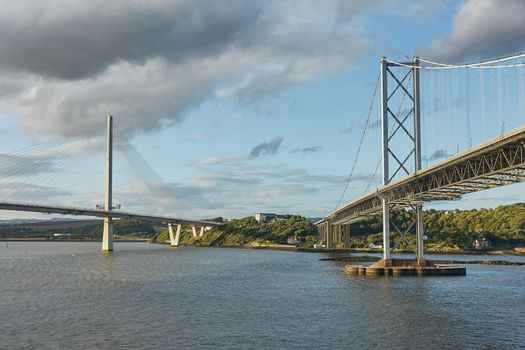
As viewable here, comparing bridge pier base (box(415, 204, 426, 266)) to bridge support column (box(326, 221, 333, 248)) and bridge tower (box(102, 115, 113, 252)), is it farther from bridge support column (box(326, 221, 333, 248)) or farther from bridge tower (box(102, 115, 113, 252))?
bridge support column (box(326, 221, 333, 248))

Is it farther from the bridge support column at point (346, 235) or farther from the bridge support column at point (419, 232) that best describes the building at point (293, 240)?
the bridge support column at point (419, 232)

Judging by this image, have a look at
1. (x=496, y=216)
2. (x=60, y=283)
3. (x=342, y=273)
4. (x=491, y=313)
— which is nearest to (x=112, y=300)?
(x=60, y=283)

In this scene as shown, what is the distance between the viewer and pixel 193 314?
38.5m

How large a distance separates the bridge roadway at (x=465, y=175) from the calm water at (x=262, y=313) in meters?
8.97

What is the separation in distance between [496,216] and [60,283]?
141 metres

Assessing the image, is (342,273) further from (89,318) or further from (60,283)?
(89,318)

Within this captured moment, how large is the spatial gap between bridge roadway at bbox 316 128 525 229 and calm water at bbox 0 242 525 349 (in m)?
8.97

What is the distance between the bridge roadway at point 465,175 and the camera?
40.3m

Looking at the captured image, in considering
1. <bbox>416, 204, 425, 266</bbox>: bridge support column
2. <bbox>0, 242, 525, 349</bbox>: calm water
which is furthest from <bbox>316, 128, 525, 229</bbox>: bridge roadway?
<bbox>0, 242, 525, 349</bbox>: calm water

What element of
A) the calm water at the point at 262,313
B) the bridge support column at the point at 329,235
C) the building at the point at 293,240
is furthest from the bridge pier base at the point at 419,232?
the building at the point at 293,240

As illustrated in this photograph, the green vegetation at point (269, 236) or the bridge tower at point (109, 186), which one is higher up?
the bridge tower at point (109, 186)

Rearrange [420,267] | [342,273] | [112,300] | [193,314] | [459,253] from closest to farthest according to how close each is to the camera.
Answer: [193,314], [112,300], [420,267], [342,273], [459,253]

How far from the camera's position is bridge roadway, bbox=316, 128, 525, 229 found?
40.3m

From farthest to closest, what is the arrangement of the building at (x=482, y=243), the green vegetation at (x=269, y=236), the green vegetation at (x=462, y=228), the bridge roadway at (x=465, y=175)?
the green vegetation at (x=269, y=236)
the green vegetation at (x=462, y=228)
the building at (x=482, y=243)
the bridge roadway at (x=465, y=175)
